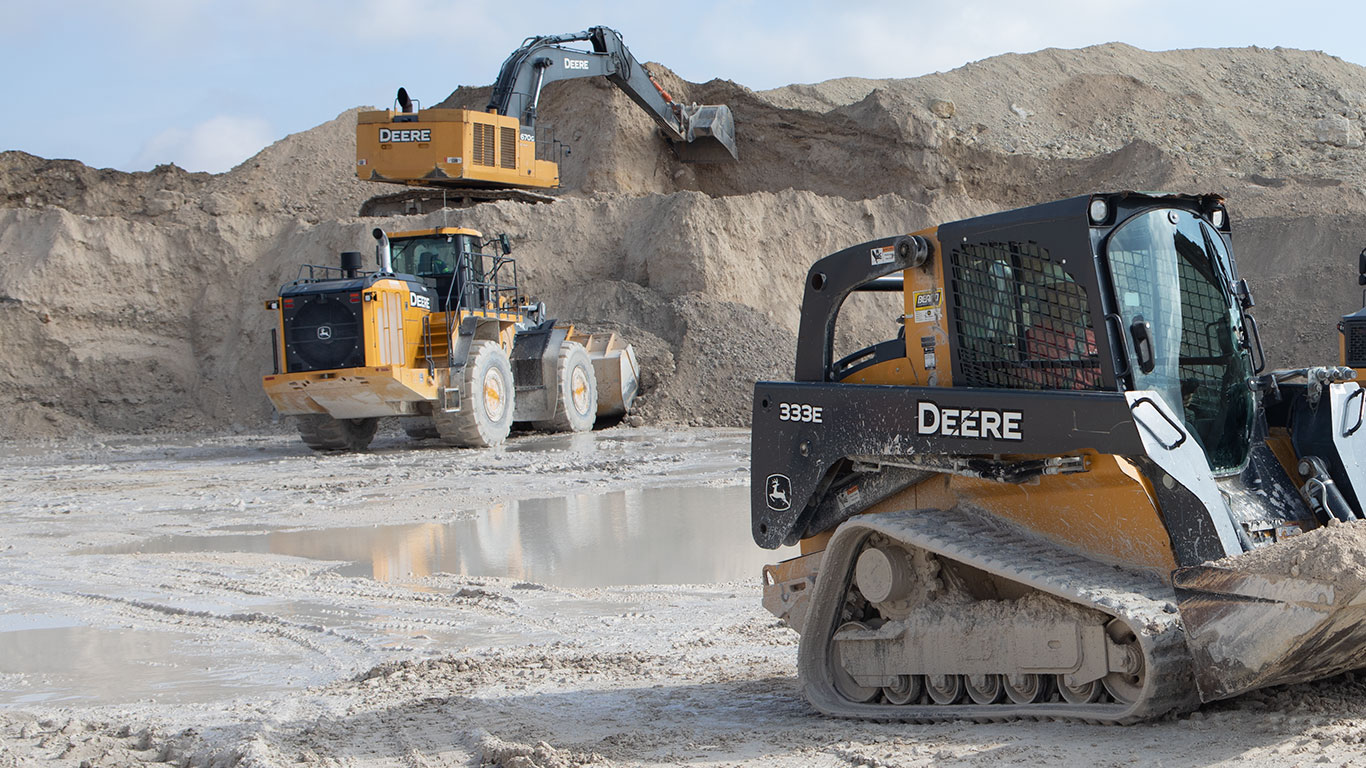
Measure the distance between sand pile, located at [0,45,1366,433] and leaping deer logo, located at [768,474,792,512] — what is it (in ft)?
50.6

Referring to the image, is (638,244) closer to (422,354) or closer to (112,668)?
(422,354)

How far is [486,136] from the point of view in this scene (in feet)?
76.5

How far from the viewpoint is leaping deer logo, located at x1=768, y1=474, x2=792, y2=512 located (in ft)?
16.2

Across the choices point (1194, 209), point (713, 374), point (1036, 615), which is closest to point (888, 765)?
point (1036, 615)

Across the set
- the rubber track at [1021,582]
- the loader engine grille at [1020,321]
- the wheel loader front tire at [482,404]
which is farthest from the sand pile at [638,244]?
the loader engine grille at [1020,321]

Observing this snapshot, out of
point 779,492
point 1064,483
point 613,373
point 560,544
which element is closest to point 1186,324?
point 1064,483

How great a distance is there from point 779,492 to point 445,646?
223 cm

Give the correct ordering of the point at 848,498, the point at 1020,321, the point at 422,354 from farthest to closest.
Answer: the point at 422,354
the point at 848,498
the point at 1020,321

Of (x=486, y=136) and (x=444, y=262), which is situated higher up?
(x=486, y=136)

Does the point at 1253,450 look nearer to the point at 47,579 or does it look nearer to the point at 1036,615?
the point at 1036,615

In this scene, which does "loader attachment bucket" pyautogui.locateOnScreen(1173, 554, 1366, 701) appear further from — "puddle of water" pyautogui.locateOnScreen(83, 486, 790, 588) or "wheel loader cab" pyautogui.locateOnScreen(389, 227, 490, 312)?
"wheel loader cab" pyautogui.locateOnScreen(389, 227, 490, 312)

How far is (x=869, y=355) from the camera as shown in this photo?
4.93 m

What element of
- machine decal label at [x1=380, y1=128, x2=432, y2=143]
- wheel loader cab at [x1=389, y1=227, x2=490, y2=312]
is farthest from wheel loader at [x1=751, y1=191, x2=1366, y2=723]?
machine decal label at [x1=380, y1=128, x2=432, y2=143]

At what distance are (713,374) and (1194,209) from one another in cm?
1696
